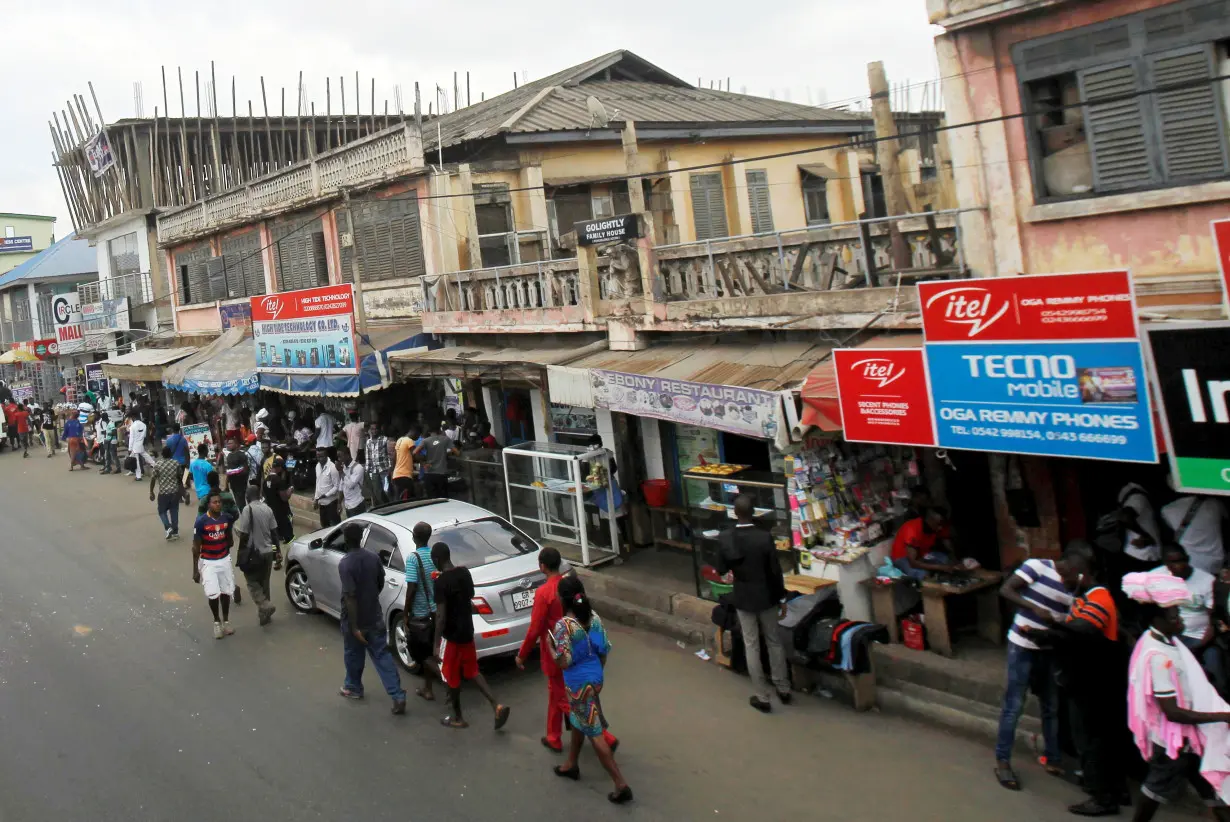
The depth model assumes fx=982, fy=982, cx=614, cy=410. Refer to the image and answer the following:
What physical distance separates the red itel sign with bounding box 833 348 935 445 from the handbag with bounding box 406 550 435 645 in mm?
3935

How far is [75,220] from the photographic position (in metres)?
33.8

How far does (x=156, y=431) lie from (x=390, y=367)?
13.2 m

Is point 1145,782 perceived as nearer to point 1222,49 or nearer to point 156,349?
point 1222,49

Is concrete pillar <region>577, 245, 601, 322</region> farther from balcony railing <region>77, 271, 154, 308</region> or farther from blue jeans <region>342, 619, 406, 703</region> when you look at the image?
balcony railing <region>77, 271, 154, 308</region>

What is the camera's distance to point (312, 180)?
63.7ft

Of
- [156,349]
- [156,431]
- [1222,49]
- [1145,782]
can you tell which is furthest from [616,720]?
[156,349]

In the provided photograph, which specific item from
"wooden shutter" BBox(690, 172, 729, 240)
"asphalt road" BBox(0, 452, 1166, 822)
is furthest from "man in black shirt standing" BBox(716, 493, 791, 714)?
"wooden shutter" BBox(690, 172, 729, 240)

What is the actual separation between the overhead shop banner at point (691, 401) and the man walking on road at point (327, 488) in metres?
4.79

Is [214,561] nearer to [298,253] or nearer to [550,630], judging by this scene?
[550,630]

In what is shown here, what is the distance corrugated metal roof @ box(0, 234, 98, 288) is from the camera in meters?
42.3

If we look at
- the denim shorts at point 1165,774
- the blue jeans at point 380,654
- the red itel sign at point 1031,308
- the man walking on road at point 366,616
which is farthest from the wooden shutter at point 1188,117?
the blue jeans at point 380,654

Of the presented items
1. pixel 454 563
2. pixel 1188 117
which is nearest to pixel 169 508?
pixel 454 563

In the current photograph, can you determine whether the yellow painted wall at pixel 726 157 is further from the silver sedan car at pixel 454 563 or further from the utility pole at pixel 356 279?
the silver sedan car at pixel 454 563

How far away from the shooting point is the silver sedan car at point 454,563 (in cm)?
895
